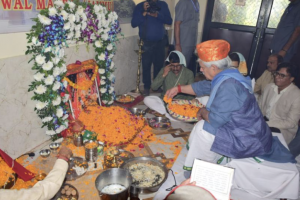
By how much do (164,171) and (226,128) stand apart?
1.06 m

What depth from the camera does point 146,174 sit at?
10.9 ft

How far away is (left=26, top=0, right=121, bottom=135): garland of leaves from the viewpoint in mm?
3553

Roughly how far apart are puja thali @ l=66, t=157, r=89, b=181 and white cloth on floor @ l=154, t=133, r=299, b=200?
3.77 feet

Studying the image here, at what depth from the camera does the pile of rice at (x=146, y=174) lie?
318cm

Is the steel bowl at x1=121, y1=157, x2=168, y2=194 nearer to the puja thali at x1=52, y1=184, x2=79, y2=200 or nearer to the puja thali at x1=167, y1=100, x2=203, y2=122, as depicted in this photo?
the puja thali at x1=52, y1=184, x2=79, y2=200

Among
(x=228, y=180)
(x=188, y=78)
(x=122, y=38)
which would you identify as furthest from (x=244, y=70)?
(x=228, y=180)

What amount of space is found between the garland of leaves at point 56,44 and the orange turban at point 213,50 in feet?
7.33

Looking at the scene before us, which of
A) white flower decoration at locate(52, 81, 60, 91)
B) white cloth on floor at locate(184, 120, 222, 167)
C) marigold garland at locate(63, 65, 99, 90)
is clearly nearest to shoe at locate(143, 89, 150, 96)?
marigold garland at locate(63, 65, 99, 90)

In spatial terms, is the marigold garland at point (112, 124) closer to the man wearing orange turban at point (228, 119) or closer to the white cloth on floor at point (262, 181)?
the white cloth on floor at point (262, 181)

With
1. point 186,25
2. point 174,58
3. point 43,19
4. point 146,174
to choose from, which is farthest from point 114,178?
point 186,25

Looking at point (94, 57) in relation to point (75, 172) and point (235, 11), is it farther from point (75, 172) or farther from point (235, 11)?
point (235, 11)

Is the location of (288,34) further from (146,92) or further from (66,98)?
(66,98)

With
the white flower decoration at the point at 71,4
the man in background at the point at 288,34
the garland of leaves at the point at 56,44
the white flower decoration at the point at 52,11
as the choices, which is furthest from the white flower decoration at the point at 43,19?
the man in background at the point at 288,34

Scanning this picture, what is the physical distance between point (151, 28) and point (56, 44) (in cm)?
315
